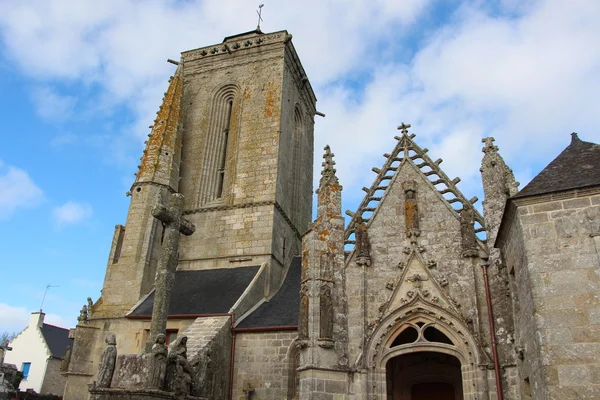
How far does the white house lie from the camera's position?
90.4 ft

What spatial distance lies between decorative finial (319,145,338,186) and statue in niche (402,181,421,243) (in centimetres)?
154

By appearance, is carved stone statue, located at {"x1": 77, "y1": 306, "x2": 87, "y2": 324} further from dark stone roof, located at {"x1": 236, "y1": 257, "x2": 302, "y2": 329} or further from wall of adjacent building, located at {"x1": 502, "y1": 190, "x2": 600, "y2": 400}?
wall of adjacent building, located at {"x1": 502, "y1": 190, "x2": 600, "y2": 400}

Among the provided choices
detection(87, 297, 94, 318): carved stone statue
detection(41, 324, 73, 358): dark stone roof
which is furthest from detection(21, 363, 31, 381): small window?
detection(87, 297, 94, 318): carved stone statue

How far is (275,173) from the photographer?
1755 centimetres

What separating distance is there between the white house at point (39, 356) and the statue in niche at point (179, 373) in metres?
22.9

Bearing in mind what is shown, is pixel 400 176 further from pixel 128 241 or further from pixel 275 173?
pixel 128 241

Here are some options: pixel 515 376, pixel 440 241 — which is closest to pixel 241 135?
pixel 440 241

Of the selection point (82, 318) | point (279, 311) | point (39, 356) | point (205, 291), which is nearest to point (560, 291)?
point (279, 311)

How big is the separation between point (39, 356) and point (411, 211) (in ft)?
83.4

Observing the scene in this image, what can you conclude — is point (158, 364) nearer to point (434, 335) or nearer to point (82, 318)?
point (434, 335)

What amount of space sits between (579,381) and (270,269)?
10.4 meters

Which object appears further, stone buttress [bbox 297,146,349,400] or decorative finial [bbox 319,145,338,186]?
decorative finial [bbox 319,145,338,186]

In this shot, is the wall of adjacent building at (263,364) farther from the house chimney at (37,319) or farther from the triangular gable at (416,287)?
the house chimney at (37,319)

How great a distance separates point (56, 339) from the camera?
2970cm
